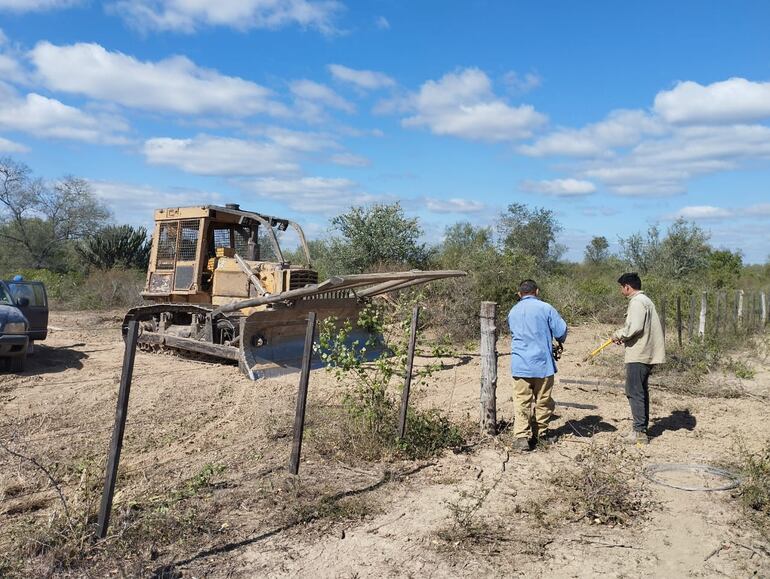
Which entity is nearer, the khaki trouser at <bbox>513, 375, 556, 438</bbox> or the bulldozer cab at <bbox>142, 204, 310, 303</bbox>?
the khaki trouser at <bbox>513, 375, 556, 438</bbox>

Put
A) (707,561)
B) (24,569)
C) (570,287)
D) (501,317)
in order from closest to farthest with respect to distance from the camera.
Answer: (24,569), (707,561), (501,317), (570,287)

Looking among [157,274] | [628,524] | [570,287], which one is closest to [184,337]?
[157,274]

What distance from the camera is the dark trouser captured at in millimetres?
6789

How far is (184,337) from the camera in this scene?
1149 cm

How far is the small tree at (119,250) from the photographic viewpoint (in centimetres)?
2777

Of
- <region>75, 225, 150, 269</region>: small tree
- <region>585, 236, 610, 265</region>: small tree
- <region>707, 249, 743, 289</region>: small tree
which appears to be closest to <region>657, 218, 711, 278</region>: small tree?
<region>707, 249, 743, 289</region>: small tree

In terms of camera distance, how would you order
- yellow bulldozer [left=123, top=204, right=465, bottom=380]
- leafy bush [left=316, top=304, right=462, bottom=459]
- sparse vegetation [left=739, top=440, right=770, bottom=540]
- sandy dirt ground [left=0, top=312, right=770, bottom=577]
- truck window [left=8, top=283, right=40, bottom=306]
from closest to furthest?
sandy dirt ground [left=0, top=312, right=770, bottom=577], sparse vegetation [left=739, top=440, right=770, bottom=540], leafy bush [left=316, top=304, right=462, bottom=459], yellow bulldozer [left=123, top=204, right=465, bottom=380], truck window [left=8, top=283, right=40, bottom=306]

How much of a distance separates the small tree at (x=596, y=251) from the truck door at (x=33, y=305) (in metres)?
32.6

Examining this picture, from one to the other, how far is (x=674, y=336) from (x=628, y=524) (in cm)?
1018

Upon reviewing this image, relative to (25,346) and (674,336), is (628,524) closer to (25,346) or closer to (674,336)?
(25,346)

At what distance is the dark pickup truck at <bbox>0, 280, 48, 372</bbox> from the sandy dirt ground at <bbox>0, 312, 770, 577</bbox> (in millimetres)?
469

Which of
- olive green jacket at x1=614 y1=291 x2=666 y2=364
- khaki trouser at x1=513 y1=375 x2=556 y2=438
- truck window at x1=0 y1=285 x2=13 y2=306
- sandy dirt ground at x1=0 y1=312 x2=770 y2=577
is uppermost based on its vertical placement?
olive green jacket at x1=614 y1=291 x2=666 y2=364

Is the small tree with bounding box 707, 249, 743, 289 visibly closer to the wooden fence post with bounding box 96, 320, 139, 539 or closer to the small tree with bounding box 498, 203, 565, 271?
the small tree with bounding box 498, 203, 565, 271

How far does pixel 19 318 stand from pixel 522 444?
26.0 feet
